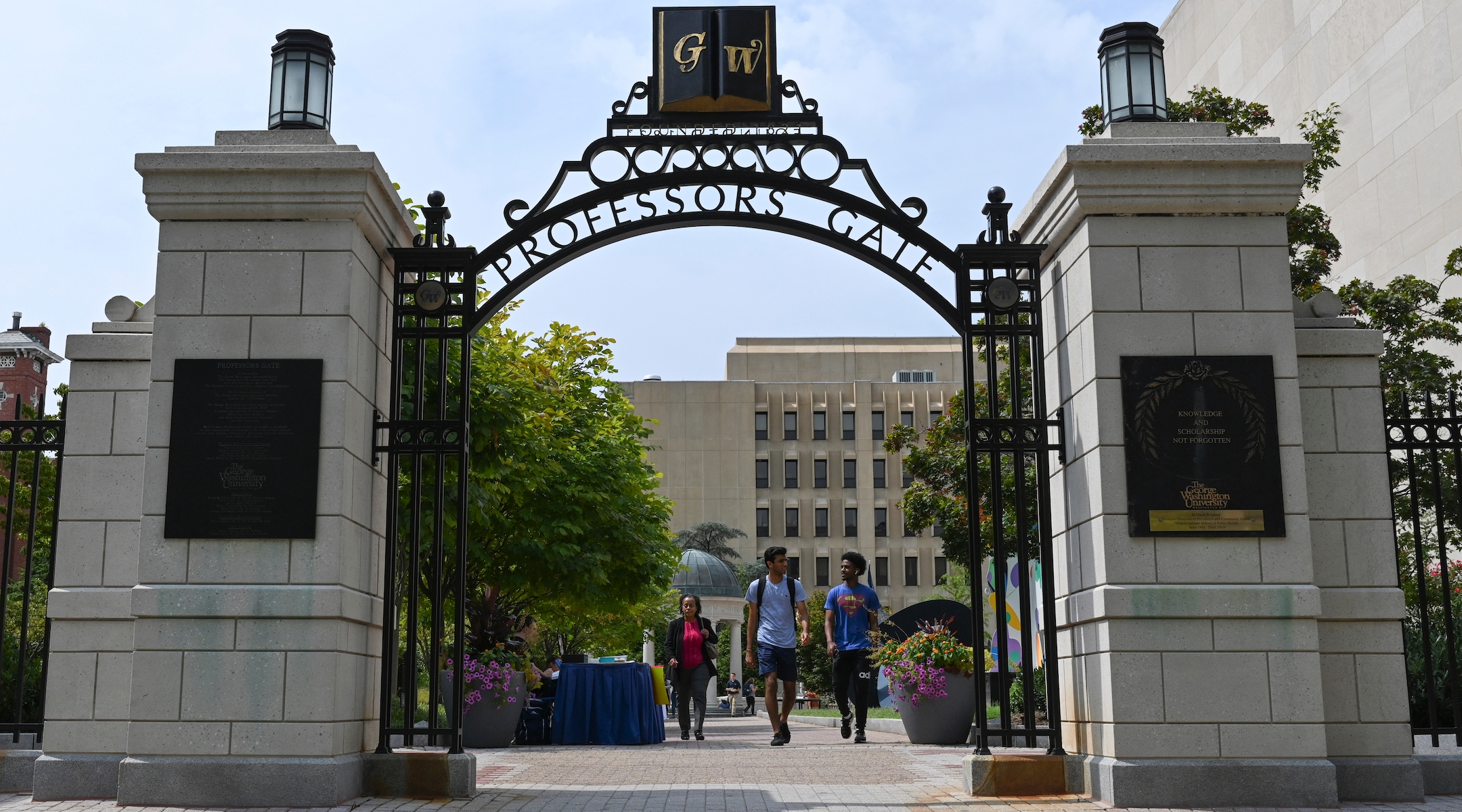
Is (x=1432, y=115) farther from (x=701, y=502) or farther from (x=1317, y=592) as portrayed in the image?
(x=701, y=502)

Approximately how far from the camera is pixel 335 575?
782 centimetres

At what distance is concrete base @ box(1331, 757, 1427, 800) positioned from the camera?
7.90 meters

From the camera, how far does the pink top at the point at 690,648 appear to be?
15047mm

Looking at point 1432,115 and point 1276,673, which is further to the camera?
point 1432,115

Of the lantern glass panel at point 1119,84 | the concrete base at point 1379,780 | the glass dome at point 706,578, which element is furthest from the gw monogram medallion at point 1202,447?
the glass dome at point 706,578

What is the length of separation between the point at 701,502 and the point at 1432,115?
182 ft

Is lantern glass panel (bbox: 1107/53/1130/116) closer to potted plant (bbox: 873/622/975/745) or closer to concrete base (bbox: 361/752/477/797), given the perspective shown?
potted plant (bbox: 873/622/975/745)

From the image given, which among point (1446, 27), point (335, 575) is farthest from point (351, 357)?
point (1446, 27)

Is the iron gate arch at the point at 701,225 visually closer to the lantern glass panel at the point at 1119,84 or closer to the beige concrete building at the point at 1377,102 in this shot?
the lantern glass panel at the point at 1119,84

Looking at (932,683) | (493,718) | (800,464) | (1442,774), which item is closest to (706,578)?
(800,464)

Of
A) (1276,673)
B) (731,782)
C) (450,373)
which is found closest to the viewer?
(1276,673)

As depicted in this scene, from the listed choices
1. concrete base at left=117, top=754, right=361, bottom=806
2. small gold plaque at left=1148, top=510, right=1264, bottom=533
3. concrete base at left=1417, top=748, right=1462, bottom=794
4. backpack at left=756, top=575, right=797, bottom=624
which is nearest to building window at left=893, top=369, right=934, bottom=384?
backpack at left=756, top=575, right=797, bottom=624

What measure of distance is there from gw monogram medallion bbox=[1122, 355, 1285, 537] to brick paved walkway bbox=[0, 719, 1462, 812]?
5.52ft

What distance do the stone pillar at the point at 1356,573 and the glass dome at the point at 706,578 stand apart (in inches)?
1588
